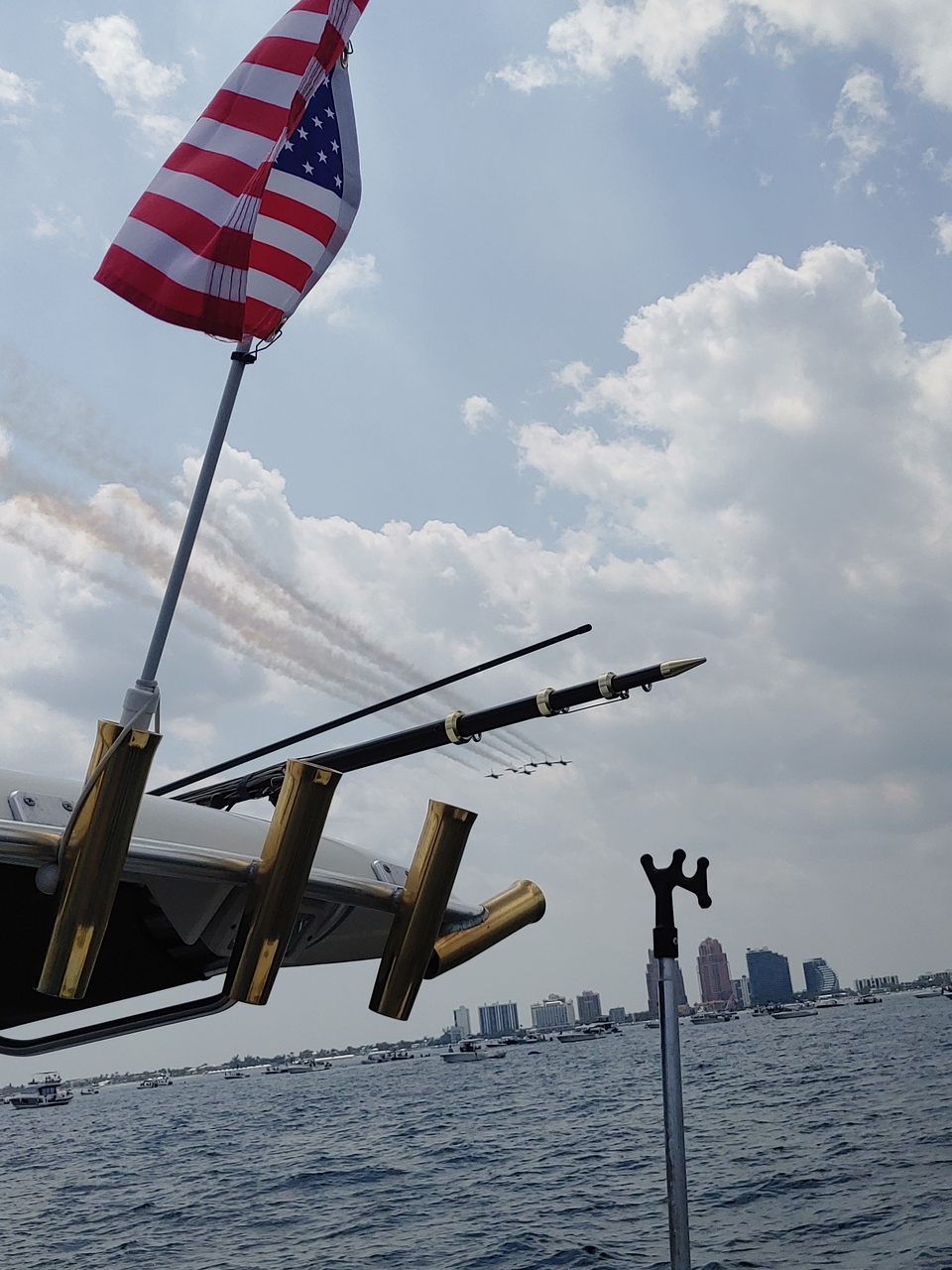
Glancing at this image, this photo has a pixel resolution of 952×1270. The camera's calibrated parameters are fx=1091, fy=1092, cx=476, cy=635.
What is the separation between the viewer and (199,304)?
16.9ft

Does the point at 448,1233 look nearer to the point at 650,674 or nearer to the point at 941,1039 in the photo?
the point at 650,674

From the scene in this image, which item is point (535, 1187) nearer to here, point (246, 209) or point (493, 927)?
point (493, 927)

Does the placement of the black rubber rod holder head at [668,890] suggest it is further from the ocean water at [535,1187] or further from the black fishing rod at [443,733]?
the ocean water at [535,1187]

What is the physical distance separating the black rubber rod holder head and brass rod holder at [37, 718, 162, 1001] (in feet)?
14.3

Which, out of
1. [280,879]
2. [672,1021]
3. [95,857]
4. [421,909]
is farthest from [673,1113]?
[95,857]

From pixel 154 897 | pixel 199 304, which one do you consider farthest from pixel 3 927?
pixel 199 304

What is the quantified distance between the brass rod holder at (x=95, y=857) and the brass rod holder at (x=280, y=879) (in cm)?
44

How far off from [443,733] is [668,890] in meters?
2.03

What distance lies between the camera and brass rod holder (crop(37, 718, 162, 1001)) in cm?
267

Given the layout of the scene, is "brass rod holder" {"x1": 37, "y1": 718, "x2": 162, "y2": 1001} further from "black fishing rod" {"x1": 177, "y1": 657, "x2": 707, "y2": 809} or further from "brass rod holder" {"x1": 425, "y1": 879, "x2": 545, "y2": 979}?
"black fishing rod" {"x1": 177, "y1": 657, "x2": 707, "y2": 809}

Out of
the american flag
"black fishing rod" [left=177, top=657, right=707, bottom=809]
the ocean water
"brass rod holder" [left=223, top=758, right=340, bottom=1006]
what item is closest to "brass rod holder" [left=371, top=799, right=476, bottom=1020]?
"brass rod holder" [left=223, top=758, right=340, bottom=1006]

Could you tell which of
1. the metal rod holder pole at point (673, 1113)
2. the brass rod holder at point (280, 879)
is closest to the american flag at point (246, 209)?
the brass rod holder at point (280, 879)

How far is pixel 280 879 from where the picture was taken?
3041mm

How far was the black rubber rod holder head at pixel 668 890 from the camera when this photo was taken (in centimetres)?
652
